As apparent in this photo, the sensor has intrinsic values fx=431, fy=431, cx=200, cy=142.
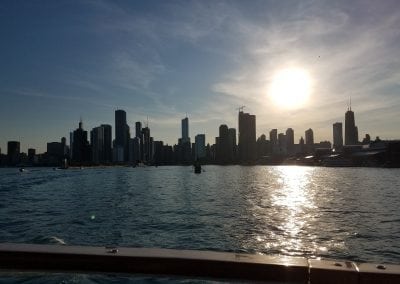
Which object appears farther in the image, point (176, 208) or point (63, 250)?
point (176, 208)

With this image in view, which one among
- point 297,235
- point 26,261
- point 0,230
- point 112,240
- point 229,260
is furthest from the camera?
point 0,230

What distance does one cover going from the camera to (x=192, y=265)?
6652mm

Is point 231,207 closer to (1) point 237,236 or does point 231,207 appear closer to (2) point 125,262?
(1) point 237,236

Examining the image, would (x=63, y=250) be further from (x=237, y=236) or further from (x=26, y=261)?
(x=237, y=236)

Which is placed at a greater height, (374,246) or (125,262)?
(125,262)

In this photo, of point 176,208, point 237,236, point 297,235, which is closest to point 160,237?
point 237,236

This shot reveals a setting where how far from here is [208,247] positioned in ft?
81.7

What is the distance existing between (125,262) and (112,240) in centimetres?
2179

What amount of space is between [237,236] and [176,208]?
2149 centimetres

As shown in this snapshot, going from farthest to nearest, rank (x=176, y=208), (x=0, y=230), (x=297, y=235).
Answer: (x=176, y=208), (x=0, y=230), (x=297, y=235)

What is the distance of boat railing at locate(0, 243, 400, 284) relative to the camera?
20.3ft

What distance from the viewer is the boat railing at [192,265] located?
620 centimetres

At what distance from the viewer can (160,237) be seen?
28.4 meters

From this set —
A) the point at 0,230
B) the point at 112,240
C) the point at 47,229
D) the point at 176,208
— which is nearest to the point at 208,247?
the point at 112,240
